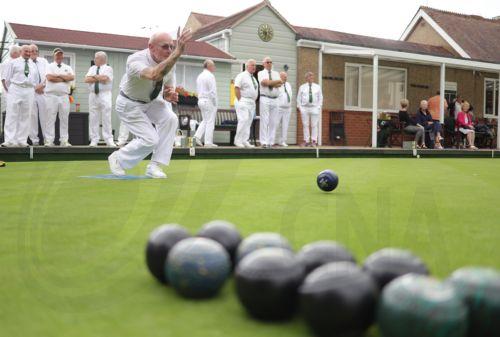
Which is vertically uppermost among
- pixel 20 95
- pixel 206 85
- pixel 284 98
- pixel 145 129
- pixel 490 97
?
pixel 490 97

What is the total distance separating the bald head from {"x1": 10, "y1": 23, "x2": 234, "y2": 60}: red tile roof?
33.4ft

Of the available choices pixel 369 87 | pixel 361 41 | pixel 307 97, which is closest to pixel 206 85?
pixel 307 97

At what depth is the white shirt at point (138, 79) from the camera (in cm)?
670

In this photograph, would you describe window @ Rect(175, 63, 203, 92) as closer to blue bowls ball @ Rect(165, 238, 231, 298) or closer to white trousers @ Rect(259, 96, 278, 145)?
white trousers @ Rect(259, 96, 278, 145)

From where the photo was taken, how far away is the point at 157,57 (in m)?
6.84

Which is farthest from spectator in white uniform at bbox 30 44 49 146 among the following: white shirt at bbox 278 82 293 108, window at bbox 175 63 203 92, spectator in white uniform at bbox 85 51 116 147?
window at bbox 175 63 203 92

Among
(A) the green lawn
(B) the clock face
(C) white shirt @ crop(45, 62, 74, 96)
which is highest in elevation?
(B) the clock face

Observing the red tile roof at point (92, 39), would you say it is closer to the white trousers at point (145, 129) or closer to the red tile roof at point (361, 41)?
the red tile roof at point (361, 41)

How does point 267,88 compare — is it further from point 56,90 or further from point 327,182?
point 327,182

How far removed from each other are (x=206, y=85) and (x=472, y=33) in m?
17.6

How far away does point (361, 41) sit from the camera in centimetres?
2298

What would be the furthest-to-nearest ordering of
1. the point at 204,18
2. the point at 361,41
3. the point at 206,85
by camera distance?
the point at 204,18 < the point at 361,41 < the point at 206,85

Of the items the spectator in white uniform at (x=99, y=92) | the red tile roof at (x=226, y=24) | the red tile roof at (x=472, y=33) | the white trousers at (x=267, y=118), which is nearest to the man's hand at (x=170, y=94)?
the spectator in white uniform at (x=99, y=92)

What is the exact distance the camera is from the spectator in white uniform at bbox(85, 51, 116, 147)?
1198cm
